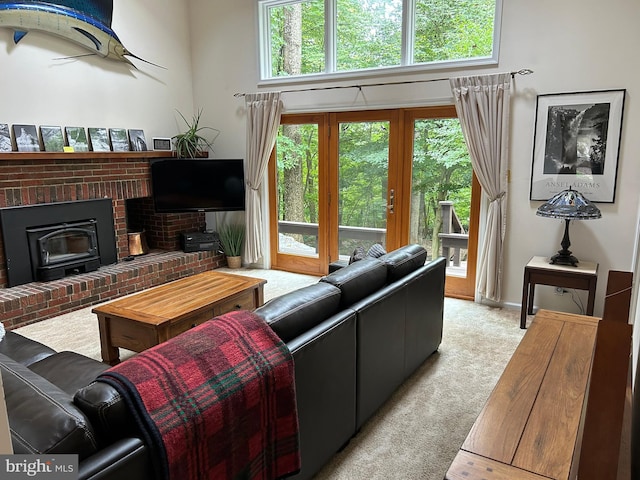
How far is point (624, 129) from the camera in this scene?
3.62 metres

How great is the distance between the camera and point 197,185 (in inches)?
212

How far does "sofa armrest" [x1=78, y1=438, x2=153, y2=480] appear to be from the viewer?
1.10m

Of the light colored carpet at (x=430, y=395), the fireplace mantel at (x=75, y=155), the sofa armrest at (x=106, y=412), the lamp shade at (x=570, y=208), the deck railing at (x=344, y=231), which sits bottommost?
the light colored carpet at (x=430, y=395)

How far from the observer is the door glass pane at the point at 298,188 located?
527cm

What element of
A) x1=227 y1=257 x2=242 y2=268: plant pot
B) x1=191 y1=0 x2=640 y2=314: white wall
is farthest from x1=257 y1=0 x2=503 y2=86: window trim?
x1=227 y1=257 x2=242 y2=268: plant pot

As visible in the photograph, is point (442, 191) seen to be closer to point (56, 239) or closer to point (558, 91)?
point (558, 91)

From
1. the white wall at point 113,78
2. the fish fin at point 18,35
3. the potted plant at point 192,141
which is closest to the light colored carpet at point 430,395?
the white wall at point 113,78

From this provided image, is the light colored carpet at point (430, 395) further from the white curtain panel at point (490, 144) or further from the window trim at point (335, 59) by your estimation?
A: the window trim at point (335, 59)

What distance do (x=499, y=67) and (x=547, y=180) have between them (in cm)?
111

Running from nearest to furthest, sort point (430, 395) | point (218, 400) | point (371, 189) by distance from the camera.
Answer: point (218, 400)
point (430, 395)
point (371, 189)

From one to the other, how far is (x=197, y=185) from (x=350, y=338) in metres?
3.82

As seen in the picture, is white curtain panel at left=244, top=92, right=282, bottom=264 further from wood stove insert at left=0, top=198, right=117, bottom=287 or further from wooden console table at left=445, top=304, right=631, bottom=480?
wooden console table at left=445, top=304, right=631, bottom=480

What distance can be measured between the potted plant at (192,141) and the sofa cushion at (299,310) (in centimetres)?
389

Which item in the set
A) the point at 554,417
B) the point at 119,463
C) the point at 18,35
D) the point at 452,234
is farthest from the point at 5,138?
the point at 554,417
